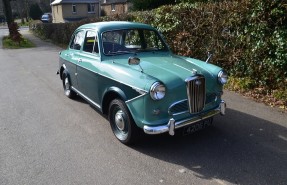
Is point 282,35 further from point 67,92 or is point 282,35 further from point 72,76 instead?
point 67,92

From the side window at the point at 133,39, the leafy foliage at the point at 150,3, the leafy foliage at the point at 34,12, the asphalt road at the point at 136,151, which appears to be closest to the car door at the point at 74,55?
the asphalt road at the point at 136,151

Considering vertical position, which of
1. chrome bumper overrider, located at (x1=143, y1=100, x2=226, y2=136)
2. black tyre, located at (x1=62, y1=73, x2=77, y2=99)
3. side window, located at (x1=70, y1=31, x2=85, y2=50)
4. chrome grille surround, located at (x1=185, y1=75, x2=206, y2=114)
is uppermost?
side window, located at (x1=70, y1=31, x2=85, y2=50)

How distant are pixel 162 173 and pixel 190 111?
3.24 ft

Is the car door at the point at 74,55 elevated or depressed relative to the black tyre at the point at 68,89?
elevated

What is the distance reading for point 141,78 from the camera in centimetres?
417

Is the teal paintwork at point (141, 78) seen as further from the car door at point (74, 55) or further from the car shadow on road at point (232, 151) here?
the car shadow on road at point (232, 151)

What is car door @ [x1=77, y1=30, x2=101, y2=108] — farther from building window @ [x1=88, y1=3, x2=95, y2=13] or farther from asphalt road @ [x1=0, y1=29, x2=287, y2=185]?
building window @ [x1=88, y1=3, x2=95, y2=13]

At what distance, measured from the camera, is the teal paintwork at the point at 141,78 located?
4090 millimetres

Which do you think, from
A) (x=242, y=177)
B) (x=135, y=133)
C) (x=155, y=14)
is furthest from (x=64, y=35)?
(x=242, y=177)

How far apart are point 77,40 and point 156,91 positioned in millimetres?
3128

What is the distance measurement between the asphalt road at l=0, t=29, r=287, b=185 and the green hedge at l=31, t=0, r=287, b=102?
0.99 meters

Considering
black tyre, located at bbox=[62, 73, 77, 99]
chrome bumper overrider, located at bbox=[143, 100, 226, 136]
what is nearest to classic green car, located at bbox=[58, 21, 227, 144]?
chrome bumper overrider, located at bbox=[143, 100, 226, 136]

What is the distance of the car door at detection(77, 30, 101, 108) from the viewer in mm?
5188

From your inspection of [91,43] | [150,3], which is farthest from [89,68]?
[150,3]
